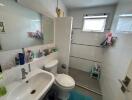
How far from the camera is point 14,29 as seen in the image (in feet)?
3.19

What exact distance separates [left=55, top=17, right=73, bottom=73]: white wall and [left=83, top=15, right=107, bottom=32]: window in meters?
0.96

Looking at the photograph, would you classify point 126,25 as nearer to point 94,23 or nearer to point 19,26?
point 94,23

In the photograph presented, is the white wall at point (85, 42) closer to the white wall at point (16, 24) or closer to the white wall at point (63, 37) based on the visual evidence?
the white wall at point (63, 37)

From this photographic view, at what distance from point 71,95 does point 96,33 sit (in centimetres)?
197

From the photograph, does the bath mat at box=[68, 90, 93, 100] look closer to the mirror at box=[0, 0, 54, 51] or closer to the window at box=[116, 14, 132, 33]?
the mirror at box=[0, 0, 54, 51]

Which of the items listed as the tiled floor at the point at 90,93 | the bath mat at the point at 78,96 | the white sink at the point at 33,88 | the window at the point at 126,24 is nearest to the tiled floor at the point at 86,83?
the tiled floor at the point at 90,93

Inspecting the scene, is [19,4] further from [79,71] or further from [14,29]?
[79,71]

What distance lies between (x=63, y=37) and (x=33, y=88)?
1.28 metres

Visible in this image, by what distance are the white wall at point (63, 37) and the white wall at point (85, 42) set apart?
0.87 metres

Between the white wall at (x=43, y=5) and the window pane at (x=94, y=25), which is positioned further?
the window pane at (x=94, y=25)

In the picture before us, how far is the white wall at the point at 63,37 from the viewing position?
1.72m

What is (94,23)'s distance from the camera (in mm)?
2311

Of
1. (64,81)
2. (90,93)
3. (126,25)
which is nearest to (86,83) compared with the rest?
(90,93)

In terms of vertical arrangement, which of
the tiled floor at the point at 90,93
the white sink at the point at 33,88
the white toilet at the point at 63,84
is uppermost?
the white sink at the point at 33,88
